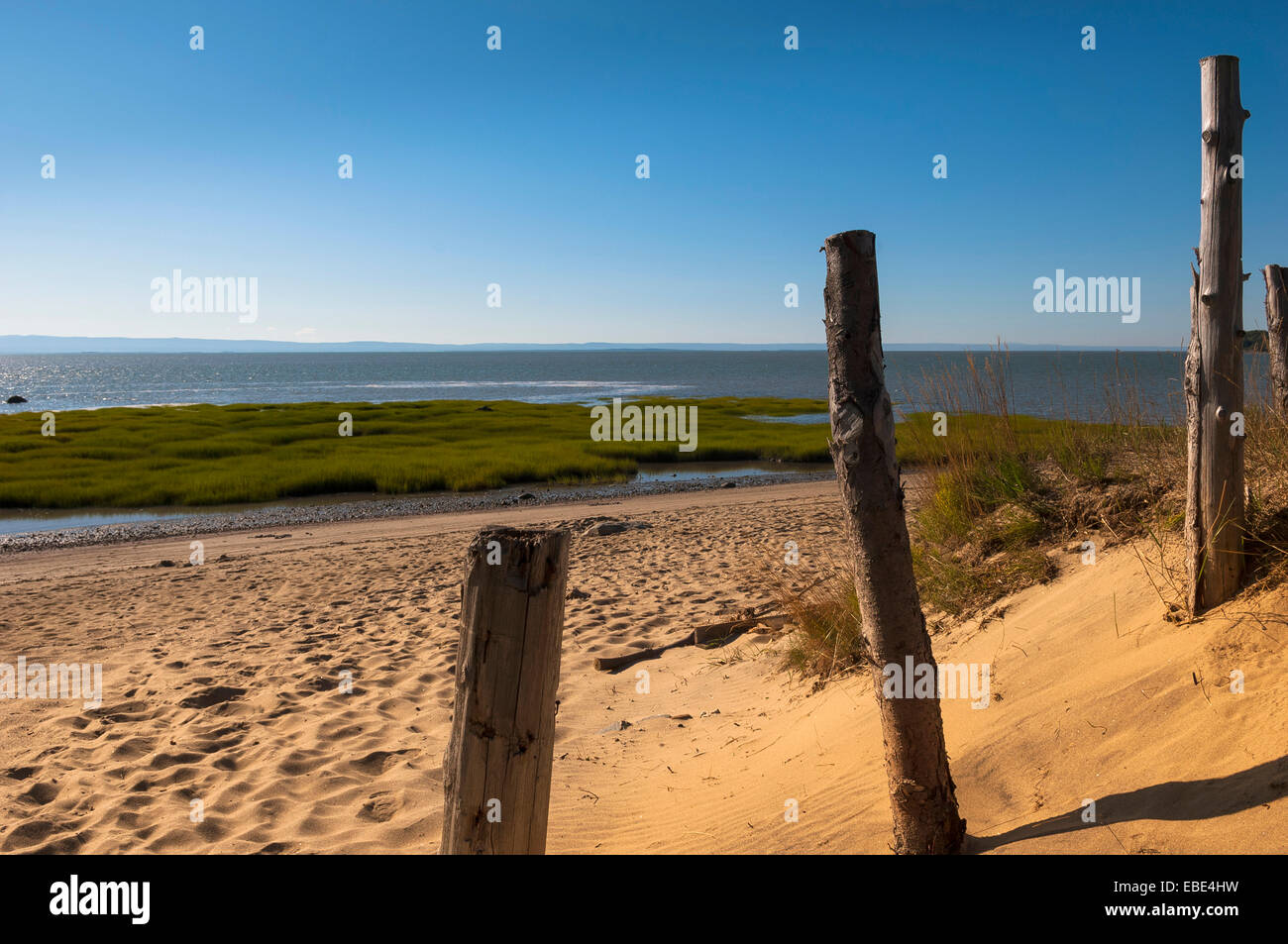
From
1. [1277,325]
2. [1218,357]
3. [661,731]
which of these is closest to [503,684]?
[661,731]

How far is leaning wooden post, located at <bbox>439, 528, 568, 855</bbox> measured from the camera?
2.43m

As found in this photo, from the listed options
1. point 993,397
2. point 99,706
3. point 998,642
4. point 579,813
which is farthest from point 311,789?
point 993,397

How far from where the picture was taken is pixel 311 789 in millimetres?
4746

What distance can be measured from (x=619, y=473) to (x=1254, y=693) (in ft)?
72.1

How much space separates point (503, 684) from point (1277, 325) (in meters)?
8.34

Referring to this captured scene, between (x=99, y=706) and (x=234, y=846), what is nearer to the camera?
(x=234, y=846)

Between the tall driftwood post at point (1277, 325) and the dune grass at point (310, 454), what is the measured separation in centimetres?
1651

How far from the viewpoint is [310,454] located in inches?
1075

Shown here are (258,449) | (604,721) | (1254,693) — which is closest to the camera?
(1254,693)

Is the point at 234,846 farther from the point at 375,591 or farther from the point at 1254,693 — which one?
the point at 375,591

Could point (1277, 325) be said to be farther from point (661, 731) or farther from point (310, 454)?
point (310, 454)

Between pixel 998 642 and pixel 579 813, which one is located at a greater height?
pixel 998 642

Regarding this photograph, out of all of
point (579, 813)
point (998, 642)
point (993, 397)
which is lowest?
point (579, 813)

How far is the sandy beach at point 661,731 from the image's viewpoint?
3.15m
